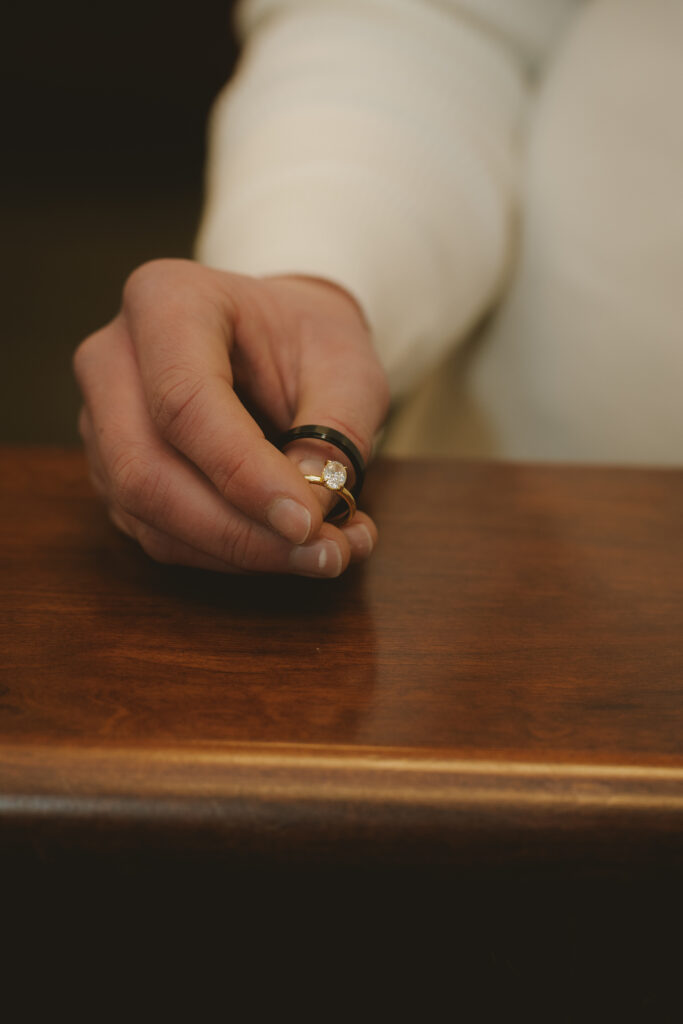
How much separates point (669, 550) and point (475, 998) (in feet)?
0.71

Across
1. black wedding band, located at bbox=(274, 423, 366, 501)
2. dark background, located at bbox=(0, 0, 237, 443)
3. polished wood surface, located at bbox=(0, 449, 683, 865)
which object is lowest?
dark background, located at bbox=(0, 0, 237, 443)

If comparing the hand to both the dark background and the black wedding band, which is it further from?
the dark background

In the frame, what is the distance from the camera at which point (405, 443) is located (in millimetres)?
757

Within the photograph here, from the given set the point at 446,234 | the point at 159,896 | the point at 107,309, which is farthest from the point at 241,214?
the point at 107,309

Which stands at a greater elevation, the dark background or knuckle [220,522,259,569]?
knuckle [220,522,259,569]

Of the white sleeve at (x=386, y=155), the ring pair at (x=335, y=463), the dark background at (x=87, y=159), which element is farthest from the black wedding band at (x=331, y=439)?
the dark background at (x=87, y=159)

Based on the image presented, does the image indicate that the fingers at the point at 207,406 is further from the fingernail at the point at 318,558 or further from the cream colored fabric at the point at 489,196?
the cream colored fabric at the point at 489,196

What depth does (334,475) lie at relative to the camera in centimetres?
31

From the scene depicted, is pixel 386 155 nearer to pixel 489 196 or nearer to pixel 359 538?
pixel 489 196

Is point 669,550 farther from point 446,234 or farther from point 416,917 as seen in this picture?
point 446,234

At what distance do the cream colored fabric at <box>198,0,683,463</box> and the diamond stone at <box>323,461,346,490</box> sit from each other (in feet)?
0.70

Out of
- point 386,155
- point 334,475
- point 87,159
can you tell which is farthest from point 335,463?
point 87,159

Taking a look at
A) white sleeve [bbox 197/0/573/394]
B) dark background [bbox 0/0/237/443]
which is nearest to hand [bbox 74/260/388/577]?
white sleeve [bbox 197/0/573/394]

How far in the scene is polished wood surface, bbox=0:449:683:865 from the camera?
21 centimetres
